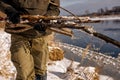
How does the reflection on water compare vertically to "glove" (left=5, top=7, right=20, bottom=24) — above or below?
below

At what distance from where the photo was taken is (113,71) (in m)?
7.40

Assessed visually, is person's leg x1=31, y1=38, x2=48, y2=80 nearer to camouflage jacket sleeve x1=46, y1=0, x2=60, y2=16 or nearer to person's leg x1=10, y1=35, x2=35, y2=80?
person's leg x1=10, y1=35, x2=35, y2=80

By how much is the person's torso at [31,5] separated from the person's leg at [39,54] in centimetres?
34

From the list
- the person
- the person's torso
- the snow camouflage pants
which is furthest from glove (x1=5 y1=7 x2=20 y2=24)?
the snow camouflage pants

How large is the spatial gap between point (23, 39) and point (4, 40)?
3091mm

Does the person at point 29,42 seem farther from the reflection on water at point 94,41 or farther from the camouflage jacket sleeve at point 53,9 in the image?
the reflection on water at point 94,41

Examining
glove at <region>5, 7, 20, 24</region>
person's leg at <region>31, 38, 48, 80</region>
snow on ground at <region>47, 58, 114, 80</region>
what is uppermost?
glove at <region>5, 7, 20, 24</region>

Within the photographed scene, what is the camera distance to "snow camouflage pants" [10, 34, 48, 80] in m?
3.99

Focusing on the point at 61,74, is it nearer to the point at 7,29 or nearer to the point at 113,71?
the point at 113,71

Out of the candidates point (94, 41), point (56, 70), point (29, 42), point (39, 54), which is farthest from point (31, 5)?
point (94, 41)

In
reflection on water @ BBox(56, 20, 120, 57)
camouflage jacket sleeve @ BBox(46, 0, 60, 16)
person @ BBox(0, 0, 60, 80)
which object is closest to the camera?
person @ BBox(0, 0, 60, 80)

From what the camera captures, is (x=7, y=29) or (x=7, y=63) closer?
(x=7, y=29)

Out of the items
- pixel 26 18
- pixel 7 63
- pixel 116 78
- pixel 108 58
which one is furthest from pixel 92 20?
pixel 108 58

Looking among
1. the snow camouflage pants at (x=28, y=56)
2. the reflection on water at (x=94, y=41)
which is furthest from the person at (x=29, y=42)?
the reflection on water at (x=94, y=41)
